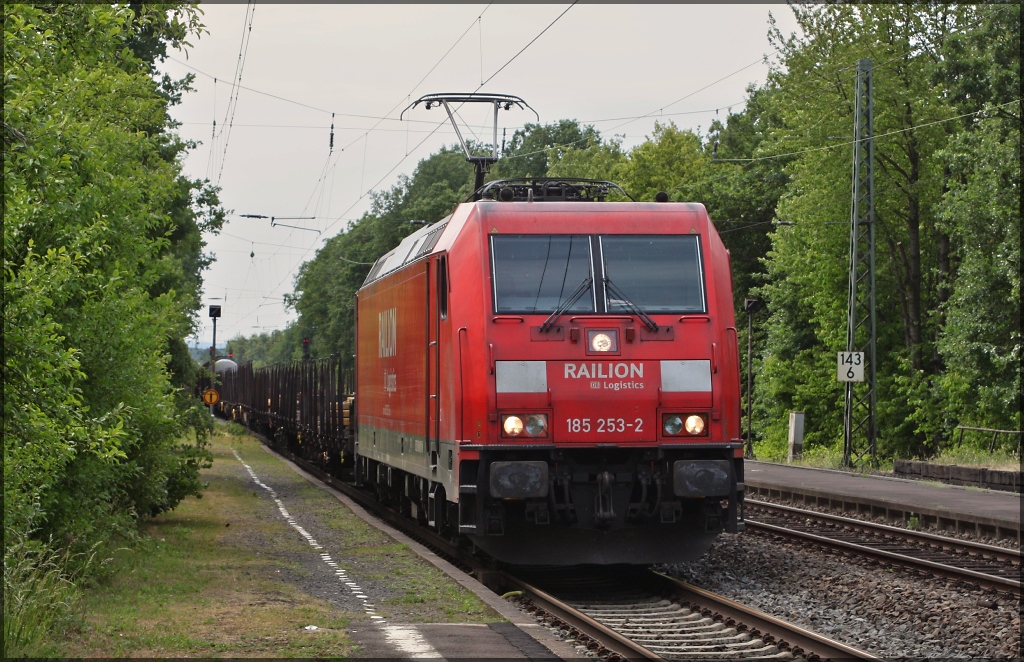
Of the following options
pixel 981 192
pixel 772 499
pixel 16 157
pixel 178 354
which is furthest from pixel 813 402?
pixel 16 157

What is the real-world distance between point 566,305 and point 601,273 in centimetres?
52

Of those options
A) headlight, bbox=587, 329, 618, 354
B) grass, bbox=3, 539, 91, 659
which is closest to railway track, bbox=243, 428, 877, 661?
headlight, bbox=587, 329, 618, 354

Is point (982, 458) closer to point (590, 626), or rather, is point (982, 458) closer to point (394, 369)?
point (394, 369)

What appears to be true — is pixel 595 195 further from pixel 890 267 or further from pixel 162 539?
pixel 890 267

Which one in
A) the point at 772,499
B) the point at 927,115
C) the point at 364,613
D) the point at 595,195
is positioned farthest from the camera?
the point at 927,115

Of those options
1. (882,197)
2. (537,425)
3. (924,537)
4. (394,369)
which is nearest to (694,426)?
(537,425)

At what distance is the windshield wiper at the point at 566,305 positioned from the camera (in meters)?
11.7

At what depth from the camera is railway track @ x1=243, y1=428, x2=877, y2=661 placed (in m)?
9.12

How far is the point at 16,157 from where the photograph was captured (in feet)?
25.7

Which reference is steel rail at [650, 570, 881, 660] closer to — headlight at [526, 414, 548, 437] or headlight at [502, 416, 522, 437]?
headlight at [526, 414, 548, 437]

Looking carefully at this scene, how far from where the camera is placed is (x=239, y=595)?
11.0 metres

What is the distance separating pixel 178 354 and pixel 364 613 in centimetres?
1507

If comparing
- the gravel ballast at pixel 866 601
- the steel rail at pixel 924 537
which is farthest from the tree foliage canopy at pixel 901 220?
the gravel ballast at pixel 866 601

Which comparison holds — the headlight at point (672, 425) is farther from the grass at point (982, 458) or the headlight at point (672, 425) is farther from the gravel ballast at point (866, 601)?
the grass at point (982, 458)
